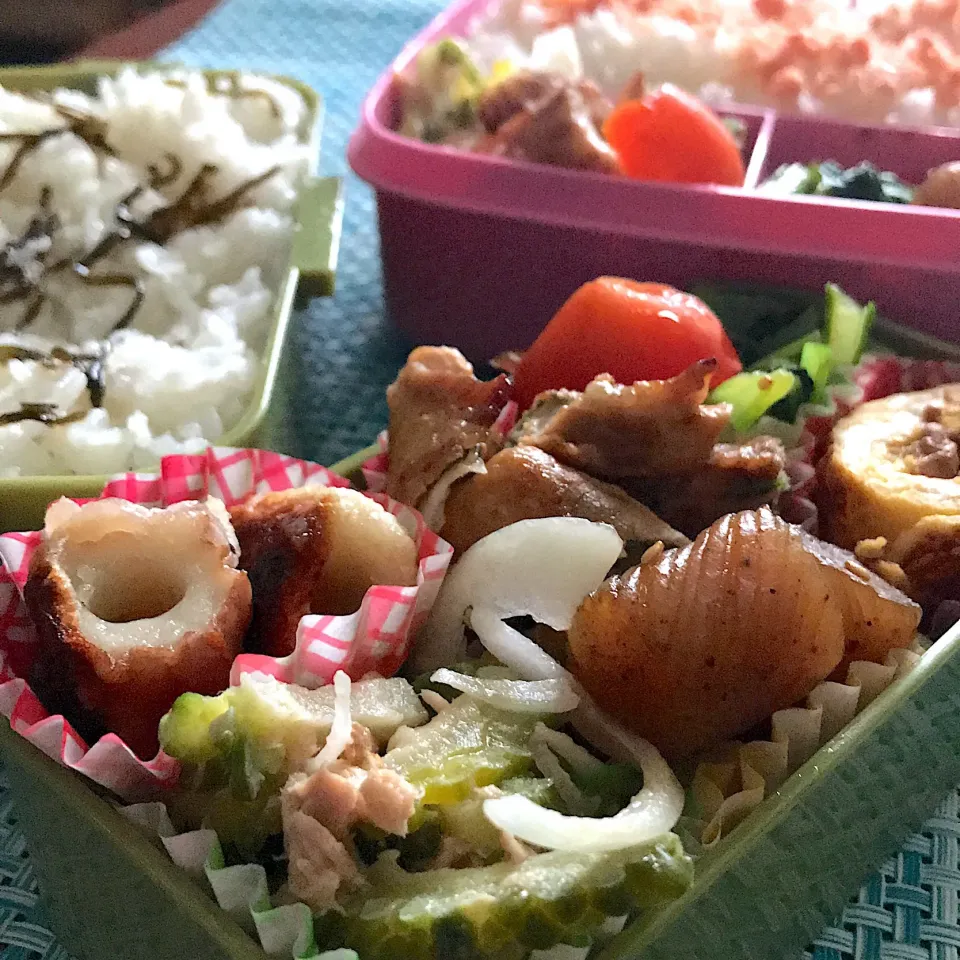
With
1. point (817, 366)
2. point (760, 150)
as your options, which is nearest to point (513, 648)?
point (817, 366)

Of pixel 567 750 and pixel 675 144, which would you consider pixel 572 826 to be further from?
pixel 675 144

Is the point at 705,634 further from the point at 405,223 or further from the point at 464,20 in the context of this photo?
the point at 464,20

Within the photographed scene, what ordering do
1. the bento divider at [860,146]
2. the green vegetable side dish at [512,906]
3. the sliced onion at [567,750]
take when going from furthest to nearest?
the bento divider at [860,146] < the sliced onion at [567,750] < the green vegetable side dish at [512,906]

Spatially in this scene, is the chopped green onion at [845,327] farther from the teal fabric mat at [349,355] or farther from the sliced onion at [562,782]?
the sliced onion at [562,782]

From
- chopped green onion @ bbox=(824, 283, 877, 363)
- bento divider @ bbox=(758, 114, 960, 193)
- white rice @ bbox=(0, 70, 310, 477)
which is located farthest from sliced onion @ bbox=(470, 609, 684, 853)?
bento divider @ bbox=(758, 114, 960, 193)

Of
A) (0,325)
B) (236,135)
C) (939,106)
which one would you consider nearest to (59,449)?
(0,325)

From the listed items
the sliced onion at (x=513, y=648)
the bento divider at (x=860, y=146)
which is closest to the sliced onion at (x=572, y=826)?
the sliced onion at (x=513, y=648)
